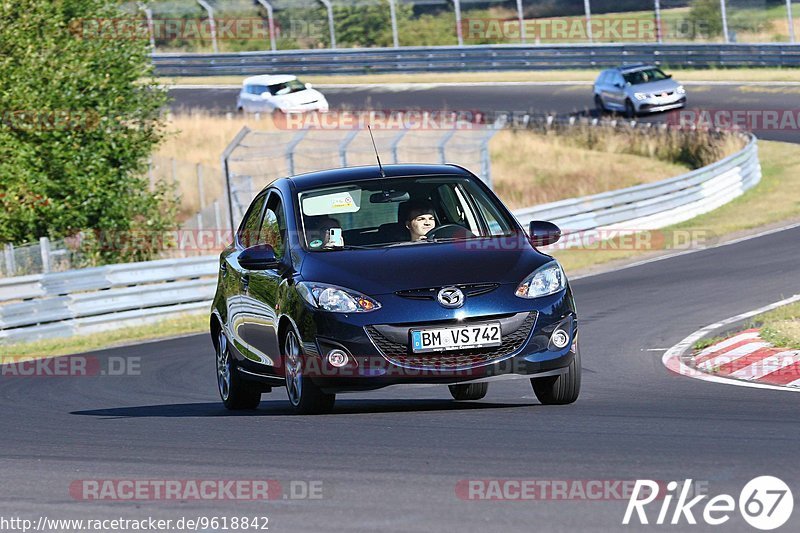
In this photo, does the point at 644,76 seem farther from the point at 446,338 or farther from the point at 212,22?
the point at 446,338

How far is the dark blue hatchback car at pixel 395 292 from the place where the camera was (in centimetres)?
865

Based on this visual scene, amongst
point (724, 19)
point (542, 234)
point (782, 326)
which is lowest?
point (782, 326)

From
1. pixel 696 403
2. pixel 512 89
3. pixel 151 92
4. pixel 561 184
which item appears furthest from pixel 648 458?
pixel 512 89

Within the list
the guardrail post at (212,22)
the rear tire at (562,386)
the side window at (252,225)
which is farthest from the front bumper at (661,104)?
the rear tire at (562,386)

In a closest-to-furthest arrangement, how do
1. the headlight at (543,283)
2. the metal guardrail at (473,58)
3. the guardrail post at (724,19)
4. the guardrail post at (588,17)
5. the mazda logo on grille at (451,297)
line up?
the mazda logo on grille at (451,297) < the headlight at (543,283) < the guardrail post at (724,19) < the metal guardrail at (473,58) < the guardrail post at (588,17)

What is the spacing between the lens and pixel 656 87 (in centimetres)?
4053

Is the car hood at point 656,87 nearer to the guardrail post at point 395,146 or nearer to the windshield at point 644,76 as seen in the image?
the windshield at point 644,76

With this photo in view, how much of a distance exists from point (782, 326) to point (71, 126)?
16080mm

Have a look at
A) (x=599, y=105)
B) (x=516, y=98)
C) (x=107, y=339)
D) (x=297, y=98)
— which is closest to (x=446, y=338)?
(x=107, y=339)

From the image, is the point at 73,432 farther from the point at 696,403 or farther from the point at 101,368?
the point at 101,368

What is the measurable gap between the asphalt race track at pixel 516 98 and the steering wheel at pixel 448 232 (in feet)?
91.4

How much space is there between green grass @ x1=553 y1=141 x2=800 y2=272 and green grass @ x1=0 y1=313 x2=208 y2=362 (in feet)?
20.5

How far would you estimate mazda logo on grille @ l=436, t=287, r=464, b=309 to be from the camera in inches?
338

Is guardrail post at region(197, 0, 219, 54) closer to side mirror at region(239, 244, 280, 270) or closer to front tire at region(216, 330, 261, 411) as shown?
front tire at region(216, 330, 261, 411)
